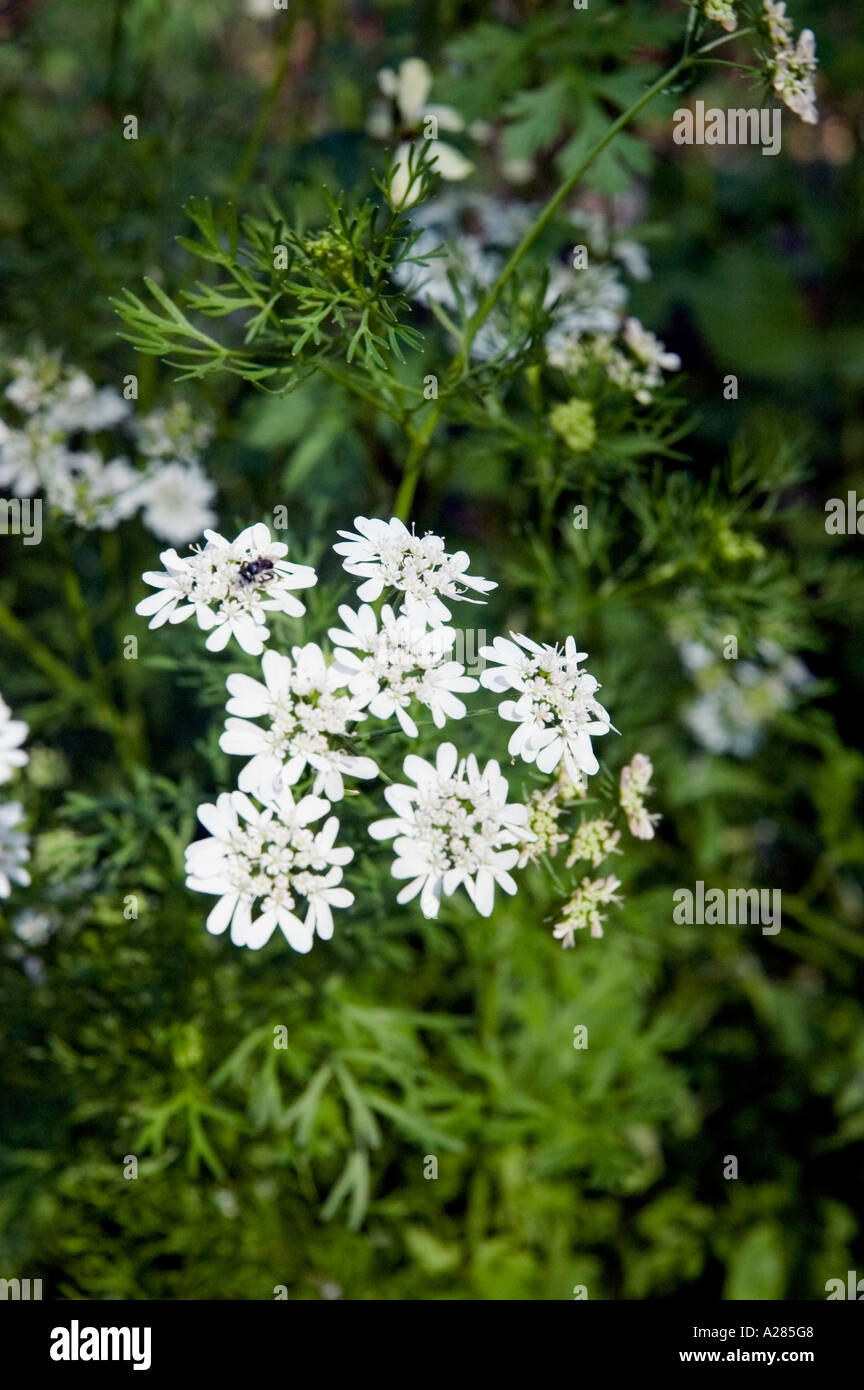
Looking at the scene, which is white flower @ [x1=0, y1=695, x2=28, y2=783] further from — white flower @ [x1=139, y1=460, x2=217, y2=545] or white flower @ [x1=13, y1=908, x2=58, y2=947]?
white flower @ [x1=139, y1=460, x2=217, y2=545]

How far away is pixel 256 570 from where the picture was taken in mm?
1429

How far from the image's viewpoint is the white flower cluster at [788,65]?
1477mm

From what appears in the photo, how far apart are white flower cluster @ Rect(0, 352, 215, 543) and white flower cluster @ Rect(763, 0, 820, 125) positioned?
1.12 metres

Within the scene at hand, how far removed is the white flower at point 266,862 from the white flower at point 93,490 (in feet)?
2.73

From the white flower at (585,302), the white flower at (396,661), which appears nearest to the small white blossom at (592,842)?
the white flower at (396,661)

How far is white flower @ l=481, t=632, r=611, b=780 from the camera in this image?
1397 millimetres

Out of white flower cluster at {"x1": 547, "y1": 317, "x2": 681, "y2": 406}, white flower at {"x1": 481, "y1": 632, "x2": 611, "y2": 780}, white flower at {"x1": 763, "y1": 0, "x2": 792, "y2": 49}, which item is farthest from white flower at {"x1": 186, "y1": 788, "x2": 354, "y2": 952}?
white flower at {"x1": 763, "y1": 0, "x2": 792, "y2": 49}

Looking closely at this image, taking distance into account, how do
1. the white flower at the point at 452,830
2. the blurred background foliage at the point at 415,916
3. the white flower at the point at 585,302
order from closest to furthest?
the white flower at the point at 452,830 < the blurred background foliage at the point at 415,916 < the white flower at the point at 585,302

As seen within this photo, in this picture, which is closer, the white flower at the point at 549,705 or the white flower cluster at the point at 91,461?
the white flower at the point at 549,705

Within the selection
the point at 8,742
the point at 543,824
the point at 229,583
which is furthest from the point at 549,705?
the point at 8,742

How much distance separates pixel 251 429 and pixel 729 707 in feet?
4.37

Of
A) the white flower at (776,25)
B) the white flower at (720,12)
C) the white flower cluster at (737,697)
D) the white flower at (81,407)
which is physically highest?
the white flower at (776,25)

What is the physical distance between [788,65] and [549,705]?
2.94ft

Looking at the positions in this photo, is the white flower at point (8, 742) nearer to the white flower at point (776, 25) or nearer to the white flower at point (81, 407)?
the white flower at point (81, 407)
